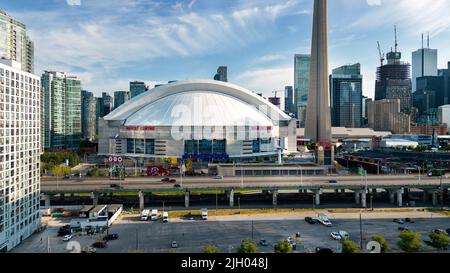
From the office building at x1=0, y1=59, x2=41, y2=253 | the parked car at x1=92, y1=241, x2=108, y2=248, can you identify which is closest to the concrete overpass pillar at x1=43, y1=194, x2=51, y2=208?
the office building at x1=0, y1=59, x2=41, y2=253

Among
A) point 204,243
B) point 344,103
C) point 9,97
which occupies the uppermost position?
point 344,103

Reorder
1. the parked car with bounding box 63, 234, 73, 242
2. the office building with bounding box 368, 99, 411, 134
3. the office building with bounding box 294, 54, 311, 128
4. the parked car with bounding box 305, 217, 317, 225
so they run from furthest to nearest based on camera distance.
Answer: the office building with bounding box 294, 54, 311, 128 → the office building with bounding box 368, 99, 411, 134 → the parked car with bounding box 305, 217, 317, 225 → the parked car with bounding box 63, 234, 73, 242

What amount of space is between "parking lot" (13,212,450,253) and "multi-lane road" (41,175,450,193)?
3.65m

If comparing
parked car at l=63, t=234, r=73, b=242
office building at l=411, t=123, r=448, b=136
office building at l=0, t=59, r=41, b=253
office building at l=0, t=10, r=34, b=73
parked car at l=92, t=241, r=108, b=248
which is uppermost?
office building at l=0, t=10, r=34, b=73

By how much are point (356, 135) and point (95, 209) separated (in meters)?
80.1

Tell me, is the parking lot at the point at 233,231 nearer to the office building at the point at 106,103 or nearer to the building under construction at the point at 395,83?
the office building at the point at 106,103

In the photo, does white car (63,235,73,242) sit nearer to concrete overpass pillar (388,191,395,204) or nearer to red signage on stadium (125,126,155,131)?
concrete overpass pillar (388,191,395,204)

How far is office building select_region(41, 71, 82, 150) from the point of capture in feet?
202

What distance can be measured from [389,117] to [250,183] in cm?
9649

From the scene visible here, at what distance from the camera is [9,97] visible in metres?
15.3

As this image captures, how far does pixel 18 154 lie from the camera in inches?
630

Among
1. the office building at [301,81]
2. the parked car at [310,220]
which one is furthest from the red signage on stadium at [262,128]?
the office building at [301,81]
